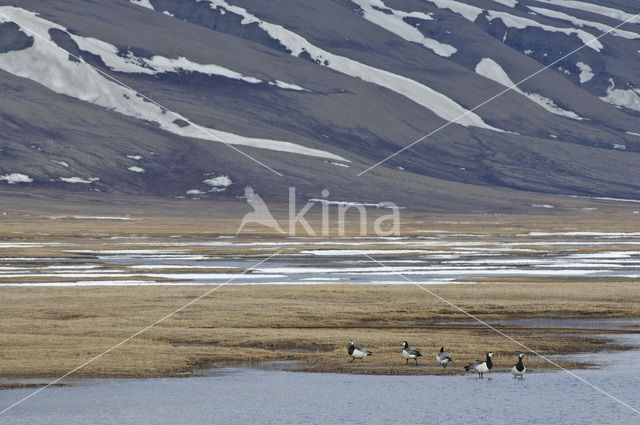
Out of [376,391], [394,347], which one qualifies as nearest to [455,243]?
[394,347]

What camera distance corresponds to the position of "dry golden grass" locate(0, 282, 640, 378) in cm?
2670

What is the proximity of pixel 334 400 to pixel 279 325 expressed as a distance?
35.2 feet

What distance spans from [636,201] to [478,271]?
5548 inches

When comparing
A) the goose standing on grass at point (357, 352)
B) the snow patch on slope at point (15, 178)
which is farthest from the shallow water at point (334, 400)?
the snow patch on slope at point (15, 178)

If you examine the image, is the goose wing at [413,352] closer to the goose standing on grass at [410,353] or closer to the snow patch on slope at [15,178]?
the goose standing on grass at [410,353]

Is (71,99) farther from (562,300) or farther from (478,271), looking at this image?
(562,300)

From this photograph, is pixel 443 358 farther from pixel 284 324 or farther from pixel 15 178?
pixel 15 178

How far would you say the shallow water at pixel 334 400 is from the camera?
2120 cm

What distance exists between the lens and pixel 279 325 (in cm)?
3331

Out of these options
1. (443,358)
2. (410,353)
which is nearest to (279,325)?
(410,353)

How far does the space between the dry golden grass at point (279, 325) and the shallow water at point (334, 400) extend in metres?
1.19

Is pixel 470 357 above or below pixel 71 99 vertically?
below

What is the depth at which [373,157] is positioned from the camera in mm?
198000

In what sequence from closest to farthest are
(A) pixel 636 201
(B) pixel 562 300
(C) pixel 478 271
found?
(B) pixel 562 300 → (C) pixel 478 271 → (A) pixel 636 201
